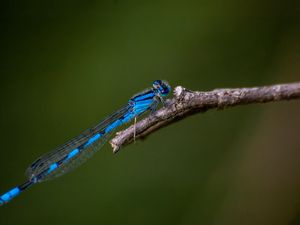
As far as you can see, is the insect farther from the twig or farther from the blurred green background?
the twig

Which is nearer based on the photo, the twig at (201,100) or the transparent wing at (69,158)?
the twig at (201,100)

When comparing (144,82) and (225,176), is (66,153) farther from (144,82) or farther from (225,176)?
(225,176)

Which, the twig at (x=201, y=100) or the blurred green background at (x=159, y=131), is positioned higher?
the blurred green background at (x=159, y=131)

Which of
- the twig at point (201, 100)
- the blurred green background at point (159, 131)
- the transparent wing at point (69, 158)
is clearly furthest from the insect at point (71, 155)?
the twig at point (201, 100)

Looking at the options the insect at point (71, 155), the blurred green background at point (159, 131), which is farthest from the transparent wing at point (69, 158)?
the blurred green background at point (159, 131)

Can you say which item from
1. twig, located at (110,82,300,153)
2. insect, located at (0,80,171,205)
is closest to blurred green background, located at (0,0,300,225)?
insect, located at (0,80,171,205)

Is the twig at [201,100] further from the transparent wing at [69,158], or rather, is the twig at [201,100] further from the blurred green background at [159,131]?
the blurred green background at [159,131]

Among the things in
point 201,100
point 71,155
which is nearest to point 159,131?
point 71,155
